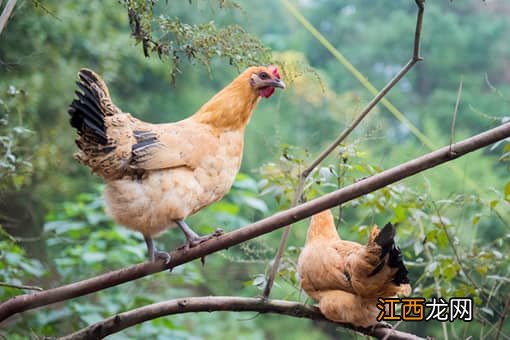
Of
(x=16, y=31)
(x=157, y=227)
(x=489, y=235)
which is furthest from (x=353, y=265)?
(x=489, y=235)

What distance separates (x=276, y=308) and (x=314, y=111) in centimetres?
487

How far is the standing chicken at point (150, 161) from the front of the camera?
2195mm

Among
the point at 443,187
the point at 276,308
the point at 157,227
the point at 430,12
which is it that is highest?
the point at 430,12

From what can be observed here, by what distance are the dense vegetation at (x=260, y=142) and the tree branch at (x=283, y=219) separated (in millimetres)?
543

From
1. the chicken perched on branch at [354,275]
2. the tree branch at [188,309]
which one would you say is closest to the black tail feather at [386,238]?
the chicken perched on branch at [354,275]

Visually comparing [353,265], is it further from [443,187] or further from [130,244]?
[443,187]

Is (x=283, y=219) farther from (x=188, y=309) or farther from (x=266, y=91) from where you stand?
(x=266, y=91)

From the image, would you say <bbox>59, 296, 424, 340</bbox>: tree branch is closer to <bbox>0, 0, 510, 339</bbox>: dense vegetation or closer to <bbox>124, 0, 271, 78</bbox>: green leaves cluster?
<bbox>0, 0, 510, 339</bbox>: dense vegetation

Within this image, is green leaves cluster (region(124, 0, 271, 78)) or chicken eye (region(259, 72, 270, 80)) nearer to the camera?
green leaves cluster (region(124, 0, 271, 78))

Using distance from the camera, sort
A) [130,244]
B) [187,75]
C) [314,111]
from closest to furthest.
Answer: [130,244] < [314,111] < [187,75]

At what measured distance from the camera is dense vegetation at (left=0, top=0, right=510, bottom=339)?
251 cm

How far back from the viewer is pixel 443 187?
5.42m

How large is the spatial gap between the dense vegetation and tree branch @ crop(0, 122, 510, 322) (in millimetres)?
543

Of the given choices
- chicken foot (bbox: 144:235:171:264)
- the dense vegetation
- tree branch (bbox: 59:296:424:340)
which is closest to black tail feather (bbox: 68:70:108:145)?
the dense vegetation
